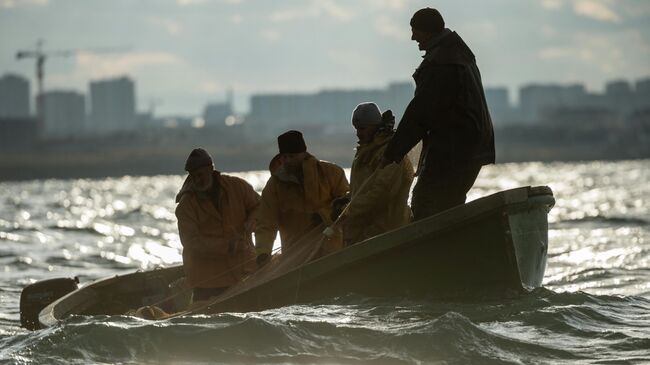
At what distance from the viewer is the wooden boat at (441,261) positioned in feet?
35.1

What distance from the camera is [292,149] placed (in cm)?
1223

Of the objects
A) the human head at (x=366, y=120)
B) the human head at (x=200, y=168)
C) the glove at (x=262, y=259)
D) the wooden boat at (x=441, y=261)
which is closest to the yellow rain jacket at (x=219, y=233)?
the human head at (x=200, y=168)

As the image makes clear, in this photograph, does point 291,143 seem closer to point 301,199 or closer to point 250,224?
point 301,199

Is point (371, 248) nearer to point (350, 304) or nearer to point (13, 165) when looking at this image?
point (350, 304)

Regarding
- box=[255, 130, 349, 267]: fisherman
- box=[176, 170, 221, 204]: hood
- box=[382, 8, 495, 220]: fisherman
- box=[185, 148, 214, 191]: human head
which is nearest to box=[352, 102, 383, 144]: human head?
box=[382, 8, 495, 220]: fisherman

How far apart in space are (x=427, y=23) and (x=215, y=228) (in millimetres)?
3149

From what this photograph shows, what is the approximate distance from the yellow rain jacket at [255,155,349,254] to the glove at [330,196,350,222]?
0.16 meters

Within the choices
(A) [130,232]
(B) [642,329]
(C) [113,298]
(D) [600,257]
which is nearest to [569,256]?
(D) [600,257]

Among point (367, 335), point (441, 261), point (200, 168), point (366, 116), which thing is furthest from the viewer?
point (200, 168)

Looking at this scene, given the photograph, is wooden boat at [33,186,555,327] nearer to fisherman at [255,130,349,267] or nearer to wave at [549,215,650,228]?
fisherman at [255,130,349,267]

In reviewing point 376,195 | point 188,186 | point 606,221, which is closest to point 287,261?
point 188,186

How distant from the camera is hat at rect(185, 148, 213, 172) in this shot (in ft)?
40.8

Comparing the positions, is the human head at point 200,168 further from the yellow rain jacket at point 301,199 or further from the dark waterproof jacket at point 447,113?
the dark waterproof jacket at point 447,113

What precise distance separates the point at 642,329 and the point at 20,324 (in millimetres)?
7119
